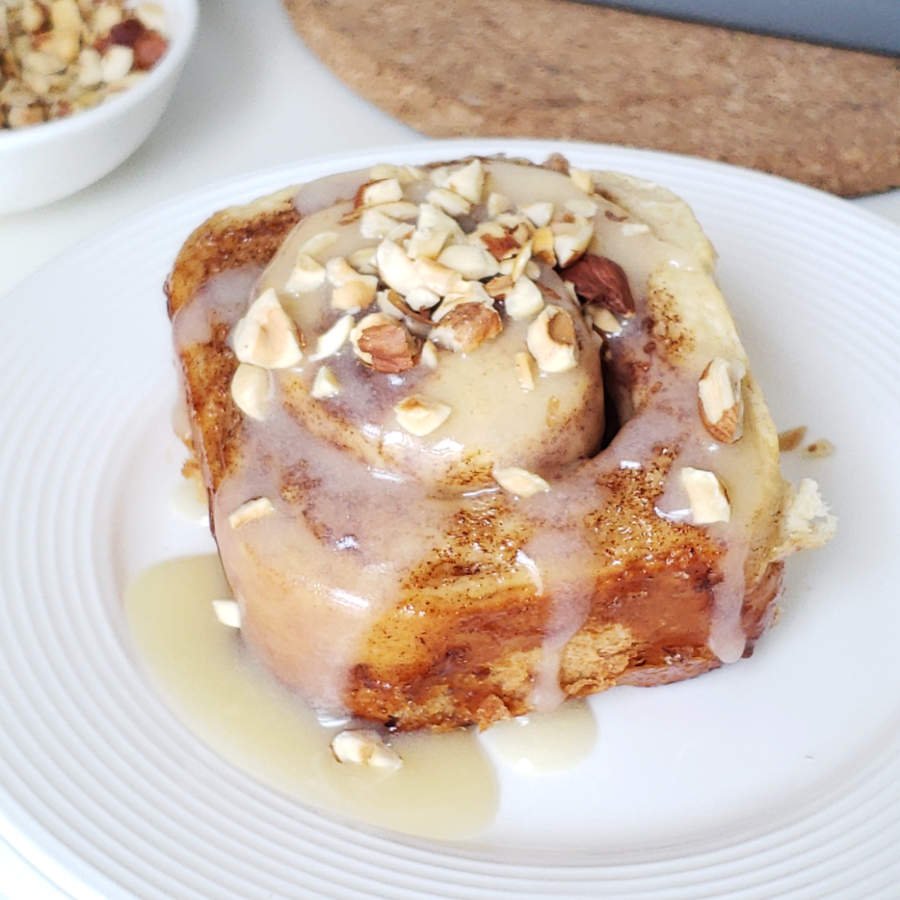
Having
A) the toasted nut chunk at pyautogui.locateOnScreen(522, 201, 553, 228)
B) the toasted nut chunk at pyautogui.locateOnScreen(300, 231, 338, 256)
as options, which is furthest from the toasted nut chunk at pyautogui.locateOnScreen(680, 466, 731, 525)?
the toasted nut chunk at pyautogui.locateOnScreen(300, 231, 338, 256)

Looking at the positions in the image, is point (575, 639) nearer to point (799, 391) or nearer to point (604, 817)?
point (604, 817)

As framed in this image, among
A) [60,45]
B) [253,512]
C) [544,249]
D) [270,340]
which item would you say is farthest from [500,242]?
[60,45]

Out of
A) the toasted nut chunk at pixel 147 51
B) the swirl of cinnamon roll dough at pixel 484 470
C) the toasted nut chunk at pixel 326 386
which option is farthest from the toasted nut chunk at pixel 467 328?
the toasted nut chunk at pixel 147 51

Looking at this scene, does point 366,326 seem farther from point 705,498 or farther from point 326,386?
point 705,498

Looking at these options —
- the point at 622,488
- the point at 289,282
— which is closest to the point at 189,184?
the point at 289,282

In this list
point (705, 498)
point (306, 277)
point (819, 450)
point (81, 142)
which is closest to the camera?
point (705, 498)

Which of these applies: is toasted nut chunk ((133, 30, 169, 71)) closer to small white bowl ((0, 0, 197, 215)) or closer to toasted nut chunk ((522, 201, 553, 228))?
small white bowl ((0, 0, 197, 215))
